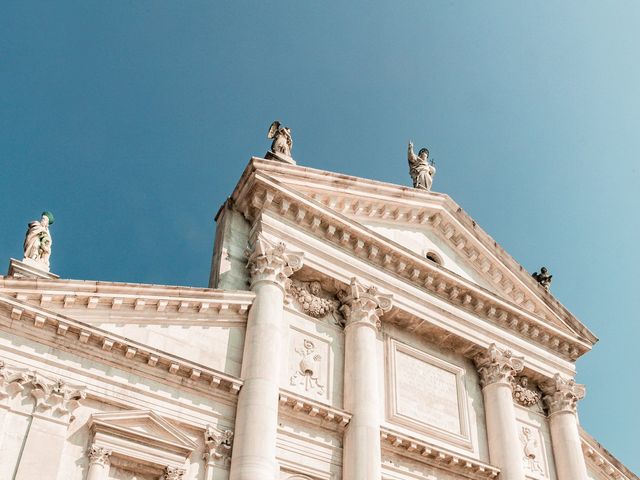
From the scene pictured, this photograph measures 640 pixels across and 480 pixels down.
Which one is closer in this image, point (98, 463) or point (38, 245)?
point (98, 463)

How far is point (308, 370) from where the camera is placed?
61.7 feet

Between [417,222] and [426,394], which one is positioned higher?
[417,222]

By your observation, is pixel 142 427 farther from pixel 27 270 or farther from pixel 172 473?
pixel 27 270

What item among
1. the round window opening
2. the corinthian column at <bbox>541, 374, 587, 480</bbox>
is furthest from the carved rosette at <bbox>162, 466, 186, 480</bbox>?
the corinthian column at <bbox>541, 374, 587, 480</bbox>

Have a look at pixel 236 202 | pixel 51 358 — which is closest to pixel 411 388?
pixel 236 202

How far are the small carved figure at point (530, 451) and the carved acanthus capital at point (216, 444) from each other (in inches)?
385

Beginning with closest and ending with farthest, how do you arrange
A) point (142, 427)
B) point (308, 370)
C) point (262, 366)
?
1. point (142, 427)
2. point (262, 366)
3. point (308, 370)

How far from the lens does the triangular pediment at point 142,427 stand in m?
15.0

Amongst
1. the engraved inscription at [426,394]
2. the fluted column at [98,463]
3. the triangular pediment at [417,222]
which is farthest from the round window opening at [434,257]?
the fluted column at [98,463]

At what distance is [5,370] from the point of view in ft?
47.6

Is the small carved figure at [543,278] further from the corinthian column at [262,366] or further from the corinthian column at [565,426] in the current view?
the corinthian column at [262,366]

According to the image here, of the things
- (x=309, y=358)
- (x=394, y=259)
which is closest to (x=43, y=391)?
(x=309, y=358)

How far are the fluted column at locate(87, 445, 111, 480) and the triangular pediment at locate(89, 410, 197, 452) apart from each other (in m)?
0.40

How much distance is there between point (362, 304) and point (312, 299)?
1.35 meters
